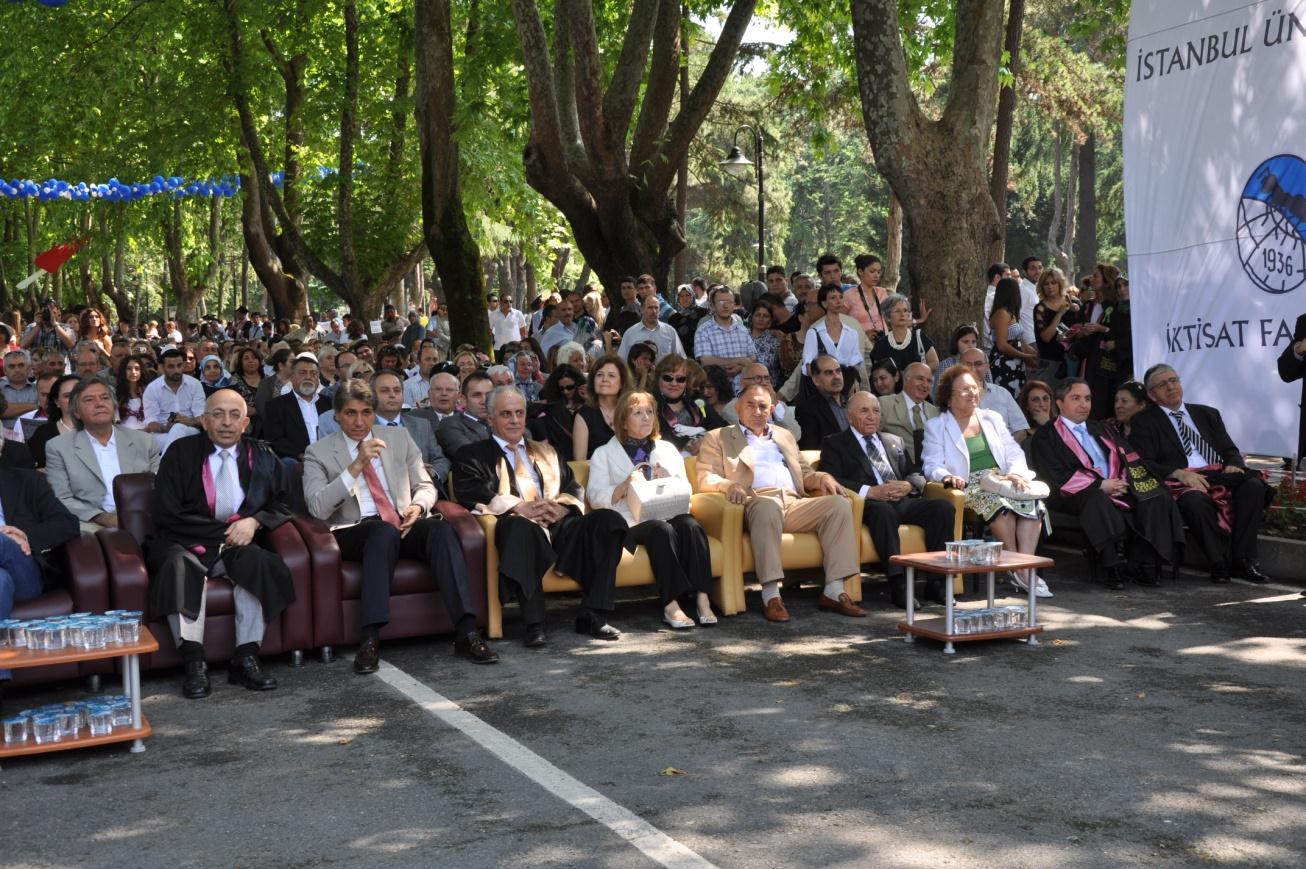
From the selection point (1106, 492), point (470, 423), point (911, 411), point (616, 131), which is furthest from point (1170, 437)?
point (616, 131)

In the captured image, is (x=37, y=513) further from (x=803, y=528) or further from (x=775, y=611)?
(x=803, y=528)

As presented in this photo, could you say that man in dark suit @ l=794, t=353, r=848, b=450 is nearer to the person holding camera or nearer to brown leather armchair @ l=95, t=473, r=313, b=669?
brown leather armchair @ l=95, t=473, r=313, b=669

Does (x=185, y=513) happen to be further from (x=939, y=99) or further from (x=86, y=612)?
(x=939, y=99)

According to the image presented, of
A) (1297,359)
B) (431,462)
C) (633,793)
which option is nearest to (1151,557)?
(1297,359)

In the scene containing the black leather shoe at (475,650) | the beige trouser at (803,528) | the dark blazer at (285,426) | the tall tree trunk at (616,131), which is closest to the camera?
the black leather shoe at (475,650)

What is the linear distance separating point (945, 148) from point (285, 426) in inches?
234

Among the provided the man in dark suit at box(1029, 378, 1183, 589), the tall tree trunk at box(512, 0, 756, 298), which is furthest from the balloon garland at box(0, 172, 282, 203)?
the man in dark suit at box(1029, 378, 1183, 589)

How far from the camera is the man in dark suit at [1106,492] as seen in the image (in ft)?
32.1

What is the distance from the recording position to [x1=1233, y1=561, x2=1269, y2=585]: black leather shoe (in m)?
9.78

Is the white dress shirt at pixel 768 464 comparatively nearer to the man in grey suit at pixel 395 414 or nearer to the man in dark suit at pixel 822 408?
the man in dark suit at pixel 822 408

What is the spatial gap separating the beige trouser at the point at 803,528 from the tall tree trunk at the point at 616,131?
773 cm

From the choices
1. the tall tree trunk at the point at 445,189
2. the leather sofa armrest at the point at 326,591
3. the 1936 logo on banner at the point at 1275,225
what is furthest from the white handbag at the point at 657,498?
the tall tree trunk at the point at 445,189

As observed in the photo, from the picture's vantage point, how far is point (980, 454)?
9.98 m

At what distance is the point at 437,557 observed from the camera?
8.05 metres
